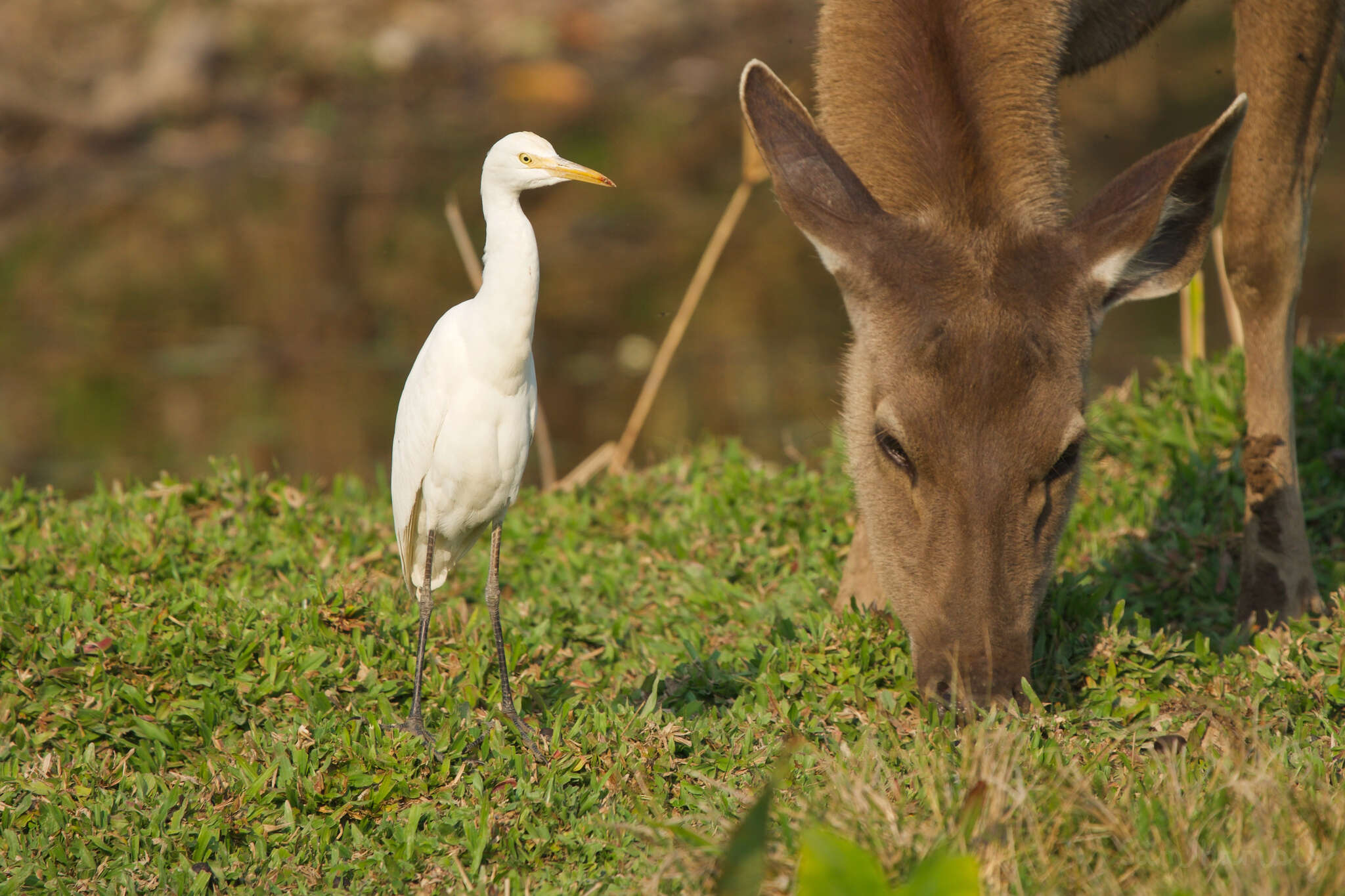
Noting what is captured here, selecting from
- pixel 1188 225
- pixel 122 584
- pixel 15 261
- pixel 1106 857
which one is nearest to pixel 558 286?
pixel 15 261

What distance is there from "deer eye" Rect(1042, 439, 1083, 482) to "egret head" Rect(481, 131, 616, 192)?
1.45 metres

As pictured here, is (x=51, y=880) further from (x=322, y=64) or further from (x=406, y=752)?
(x=322, y=64)

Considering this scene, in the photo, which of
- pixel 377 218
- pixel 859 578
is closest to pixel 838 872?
pixel 859 578

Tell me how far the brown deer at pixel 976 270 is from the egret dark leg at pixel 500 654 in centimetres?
110

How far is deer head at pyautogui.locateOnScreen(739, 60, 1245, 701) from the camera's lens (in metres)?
3.80

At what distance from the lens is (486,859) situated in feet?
11.5

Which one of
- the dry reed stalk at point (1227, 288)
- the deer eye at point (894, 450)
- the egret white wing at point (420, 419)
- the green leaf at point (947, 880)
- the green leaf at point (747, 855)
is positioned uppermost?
the dry reed stalk at point (1227, 288)

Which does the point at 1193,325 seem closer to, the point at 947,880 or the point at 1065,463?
the point at 1065,463

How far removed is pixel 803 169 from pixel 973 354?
2.64 feet

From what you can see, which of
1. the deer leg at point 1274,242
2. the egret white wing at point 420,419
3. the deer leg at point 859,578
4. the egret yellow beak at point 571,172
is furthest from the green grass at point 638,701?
the egret yellow beak at point 571,172

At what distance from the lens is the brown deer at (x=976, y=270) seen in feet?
12.5

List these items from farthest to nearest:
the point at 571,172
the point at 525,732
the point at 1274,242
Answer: the point at 1274,242
the point at 525,732
the point at 571,172

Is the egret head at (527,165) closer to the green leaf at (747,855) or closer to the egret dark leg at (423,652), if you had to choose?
the egret dark leg at (423,652)

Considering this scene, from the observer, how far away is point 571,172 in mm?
3650
